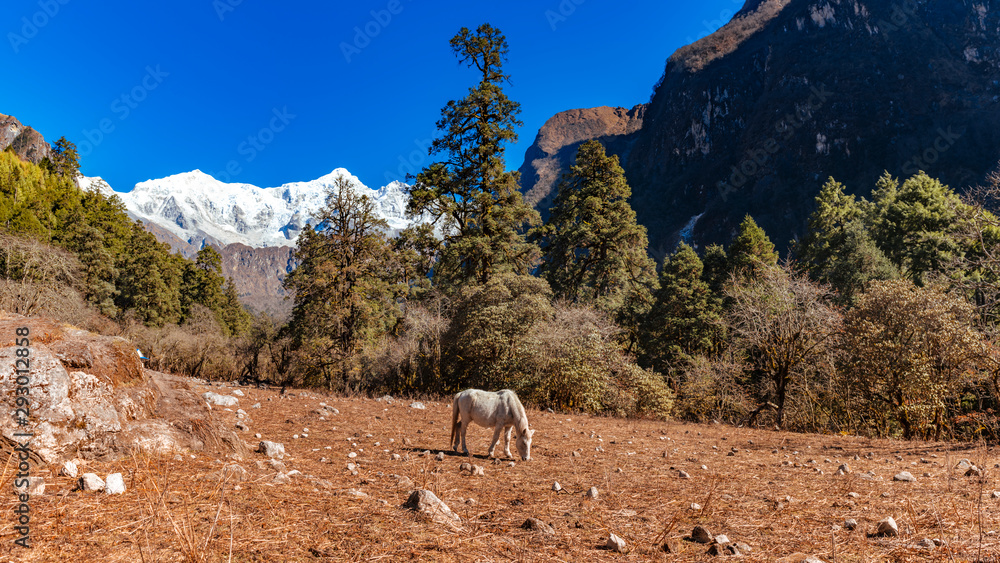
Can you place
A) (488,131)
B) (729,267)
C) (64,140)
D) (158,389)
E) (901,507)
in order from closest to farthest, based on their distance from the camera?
(901,507) → (158,389) → (488,131) → (729,267) → (64,140)

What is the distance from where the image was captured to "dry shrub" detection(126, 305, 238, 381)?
29359 millimetres

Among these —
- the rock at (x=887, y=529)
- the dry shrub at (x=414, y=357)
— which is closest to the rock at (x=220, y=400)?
the rock at (x=887, y=529)

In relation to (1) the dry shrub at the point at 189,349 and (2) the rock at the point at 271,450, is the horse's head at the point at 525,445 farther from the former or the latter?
(1) the dry shrub at the point at 189,349

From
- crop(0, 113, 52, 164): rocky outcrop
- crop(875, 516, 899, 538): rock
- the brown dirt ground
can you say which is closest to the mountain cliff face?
the brown dirt ground

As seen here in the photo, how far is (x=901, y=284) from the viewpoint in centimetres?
1433

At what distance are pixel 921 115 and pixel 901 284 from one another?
137 metres

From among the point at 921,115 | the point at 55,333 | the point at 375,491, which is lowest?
the point at 375,491

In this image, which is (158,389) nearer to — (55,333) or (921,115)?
(55,333)

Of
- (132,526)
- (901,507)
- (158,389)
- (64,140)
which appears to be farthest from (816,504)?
(64,140)

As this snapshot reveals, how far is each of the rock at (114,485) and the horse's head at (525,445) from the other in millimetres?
5341

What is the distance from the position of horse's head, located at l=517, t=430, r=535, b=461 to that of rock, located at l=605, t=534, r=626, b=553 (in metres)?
3.93

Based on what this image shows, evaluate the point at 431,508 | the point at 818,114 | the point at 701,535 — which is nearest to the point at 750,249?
the point at 701,535

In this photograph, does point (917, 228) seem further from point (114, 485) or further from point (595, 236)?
point (114, 485)

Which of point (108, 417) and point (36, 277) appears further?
point (36, 277)
